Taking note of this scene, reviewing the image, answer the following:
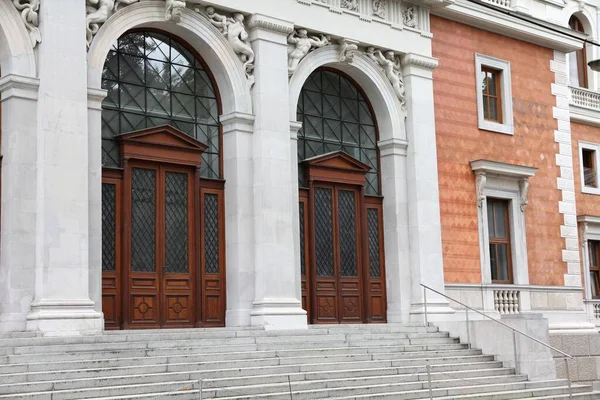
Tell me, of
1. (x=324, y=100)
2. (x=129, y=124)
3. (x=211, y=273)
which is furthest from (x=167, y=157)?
(x=324, y=100)

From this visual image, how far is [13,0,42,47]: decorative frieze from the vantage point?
57.8ft

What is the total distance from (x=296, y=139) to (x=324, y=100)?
6.59 ft

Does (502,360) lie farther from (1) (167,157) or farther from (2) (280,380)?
(1) (167,157)

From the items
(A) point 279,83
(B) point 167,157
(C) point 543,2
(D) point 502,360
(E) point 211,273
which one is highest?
(C) point 543,2

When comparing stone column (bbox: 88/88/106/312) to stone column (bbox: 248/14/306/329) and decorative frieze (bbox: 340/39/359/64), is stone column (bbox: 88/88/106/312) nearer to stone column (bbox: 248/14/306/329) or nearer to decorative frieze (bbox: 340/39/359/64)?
stone column (bbox: 248/14/306/329)

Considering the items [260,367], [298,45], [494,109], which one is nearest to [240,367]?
[260,367]

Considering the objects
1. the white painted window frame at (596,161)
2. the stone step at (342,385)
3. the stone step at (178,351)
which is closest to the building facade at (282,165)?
the stone step at (178,351)

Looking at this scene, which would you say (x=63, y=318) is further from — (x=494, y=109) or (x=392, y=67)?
(x=494, y=109)

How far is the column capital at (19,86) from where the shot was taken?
56.7 ft

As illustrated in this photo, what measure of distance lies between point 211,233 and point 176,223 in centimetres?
101

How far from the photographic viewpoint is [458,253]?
2467cm

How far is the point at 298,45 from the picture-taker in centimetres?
2206

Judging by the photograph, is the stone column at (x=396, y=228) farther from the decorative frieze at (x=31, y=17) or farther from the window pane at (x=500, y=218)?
the decorative frieze at (x=31, y=17)

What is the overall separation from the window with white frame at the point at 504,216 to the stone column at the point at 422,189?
1.81m
